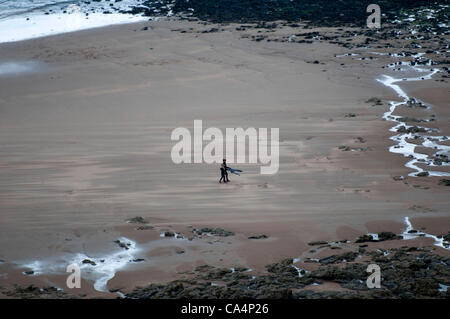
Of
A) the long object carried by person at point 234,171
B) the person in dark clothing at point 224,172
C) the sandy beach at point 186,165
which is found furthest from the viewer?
the long object carried by person at point 234,171

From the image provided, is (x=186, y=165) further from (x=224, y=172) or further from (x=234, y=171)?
(x=224, y=172)

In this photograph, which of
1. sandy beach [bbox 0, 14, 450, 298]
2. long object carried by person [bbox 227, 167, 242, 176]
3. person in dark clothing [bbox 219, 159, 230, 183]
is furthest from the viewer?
long object carried by person [bbox 227, 167, 242, 176]

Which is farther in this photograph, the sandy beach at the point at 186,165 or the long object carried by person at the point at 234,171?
the long object carried by person at the point at 234,171

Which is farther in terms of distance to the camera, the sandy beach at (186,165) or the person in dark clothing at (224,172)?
the person in dark clothing at (224,172)

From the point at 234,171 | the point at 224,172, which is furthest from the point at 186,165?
the point at 224,172

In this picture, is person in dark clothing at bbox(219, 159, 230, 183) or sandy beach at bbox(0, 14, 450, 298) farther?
person in dark clothing at bbox(219, 159, 230, 183)

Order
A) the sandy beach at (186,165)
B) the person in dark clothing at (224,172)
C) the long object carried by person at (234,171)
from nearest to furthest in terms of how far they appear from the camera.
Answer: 1. the sandy beach at (186,165)
2. the person in dark clothing at (224,172)
3. the long object carried by person at (234,171)

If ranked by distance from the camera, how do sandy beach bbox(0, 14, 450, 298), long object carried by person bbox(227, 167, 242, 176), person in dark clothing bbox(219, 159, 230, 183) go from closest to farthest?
sandy beach bbox(0, 14, 450, 298) < person in dark clothing bbox(219, 159, 230, 183) < long object carried by person bbox(227, 167, 242, 176)

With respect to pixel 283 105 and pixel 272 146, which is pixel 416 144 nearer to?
pixel 272 146
